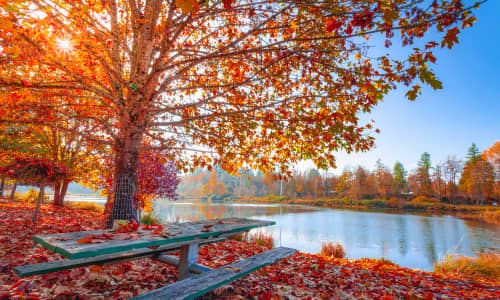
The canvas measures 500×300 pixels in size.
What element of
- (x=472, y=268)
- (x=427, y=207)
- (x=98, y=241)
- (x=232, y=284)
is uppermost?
(x=98, y=241)

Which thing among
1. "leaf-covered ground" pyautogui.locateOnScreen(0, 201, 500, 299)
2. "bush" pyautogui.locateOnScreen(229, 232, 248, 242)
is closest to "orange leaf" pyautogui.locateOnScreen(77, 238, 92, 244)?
"leaf-covered ground" pyautogui.locateOnScreen(0, 201, 500, 299)

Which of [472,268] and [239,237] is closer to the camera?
[472,268]

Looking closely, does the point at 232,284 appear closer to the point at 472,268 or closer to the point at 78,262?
the point at 78,262

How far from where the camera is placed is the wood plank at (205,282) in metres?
1.95

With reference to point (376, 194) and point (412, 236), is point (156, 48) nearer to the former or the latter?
point (412, 236)

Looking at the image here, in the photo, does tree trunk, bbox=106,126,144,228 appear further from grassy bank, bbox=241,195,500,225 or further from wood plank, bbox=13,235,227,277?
grassy bank, bbox=241,195,500,225

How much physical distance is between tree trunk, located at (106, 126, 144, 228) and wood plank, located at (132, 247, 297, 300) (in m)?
2.67

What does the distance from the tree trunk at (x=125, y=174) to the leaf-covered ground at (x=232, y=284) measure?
100cm

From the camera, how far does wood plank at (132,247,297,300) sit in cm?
195

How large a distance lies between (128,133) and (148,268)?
8.03 feet

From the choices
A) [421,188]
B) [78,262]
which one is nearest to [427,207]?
[421,188]

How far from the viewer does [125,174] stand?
14.6 feet

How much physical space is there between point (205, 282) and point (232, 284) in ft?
4.03

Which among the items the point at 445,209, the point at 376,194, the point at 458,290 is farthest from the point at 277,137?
the point at 376,194
